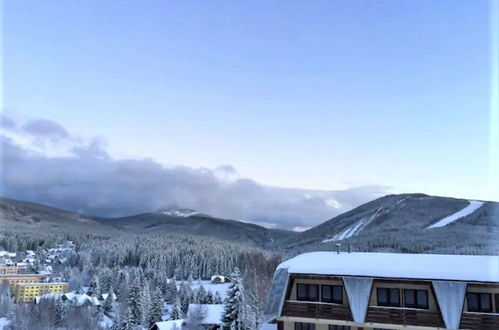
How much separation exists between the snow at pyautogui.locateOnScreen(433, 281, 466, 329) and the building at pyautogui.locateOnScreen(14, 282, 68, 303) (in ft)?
225

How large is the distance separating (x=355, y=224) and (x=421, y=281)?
7364 inches

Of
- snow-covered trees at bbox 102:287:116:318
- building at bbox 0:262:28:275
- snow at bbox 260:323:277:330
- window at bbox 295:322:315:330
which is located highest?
window at bbox 295:322:315:330

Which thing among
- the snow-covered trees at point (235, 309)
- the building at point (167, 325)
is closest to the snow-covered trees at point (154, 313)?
the building at point (167, 325)

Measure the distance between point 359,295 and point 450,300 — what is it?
2.45m

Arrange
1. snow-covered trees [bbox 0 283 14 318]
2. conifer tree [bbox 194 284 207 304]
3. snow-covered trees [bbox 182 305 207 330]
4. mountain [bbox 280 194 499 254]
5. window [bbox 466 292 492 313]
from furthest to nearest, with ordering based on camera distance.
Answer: mountain [bbox 280 194 499 254] → conifer tree [bbox 194 284 207 304] → snow-covered trees [bbox 0 283 14 318] → snow-covered trees [bbox 182 305 207 330] → window [bbox 466 292 492 313]

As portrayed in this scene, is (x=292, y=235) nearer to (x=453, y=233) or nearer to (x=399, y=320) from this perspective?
(x=453, y=233)

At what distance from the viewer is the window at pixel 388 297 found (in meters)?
12.7

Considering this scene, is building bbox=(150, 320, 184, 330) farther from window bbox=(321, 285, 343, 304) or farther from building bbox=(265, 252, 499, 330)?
window bbox=(321, 285, 343, 304)

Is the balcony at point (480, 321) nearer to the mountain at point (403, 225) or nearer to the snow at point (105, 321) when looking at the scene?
the snow at point (105, 321)

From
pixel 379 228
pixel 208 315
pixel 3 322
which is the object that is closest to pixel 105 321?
pixel 3 322

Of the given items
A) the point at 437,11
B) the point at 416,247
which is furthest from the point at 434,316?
the point at 416,247

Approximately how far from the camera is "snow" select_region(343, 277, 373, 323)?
1239 cm

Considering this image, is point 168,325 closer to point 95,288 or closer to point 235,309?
point 235,309

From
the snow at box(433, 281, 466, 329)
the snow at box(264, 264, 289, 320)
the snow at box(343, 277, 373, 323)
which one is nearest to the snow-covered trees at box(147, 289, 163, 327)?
the snow at box(264, 264, 289, 320)
